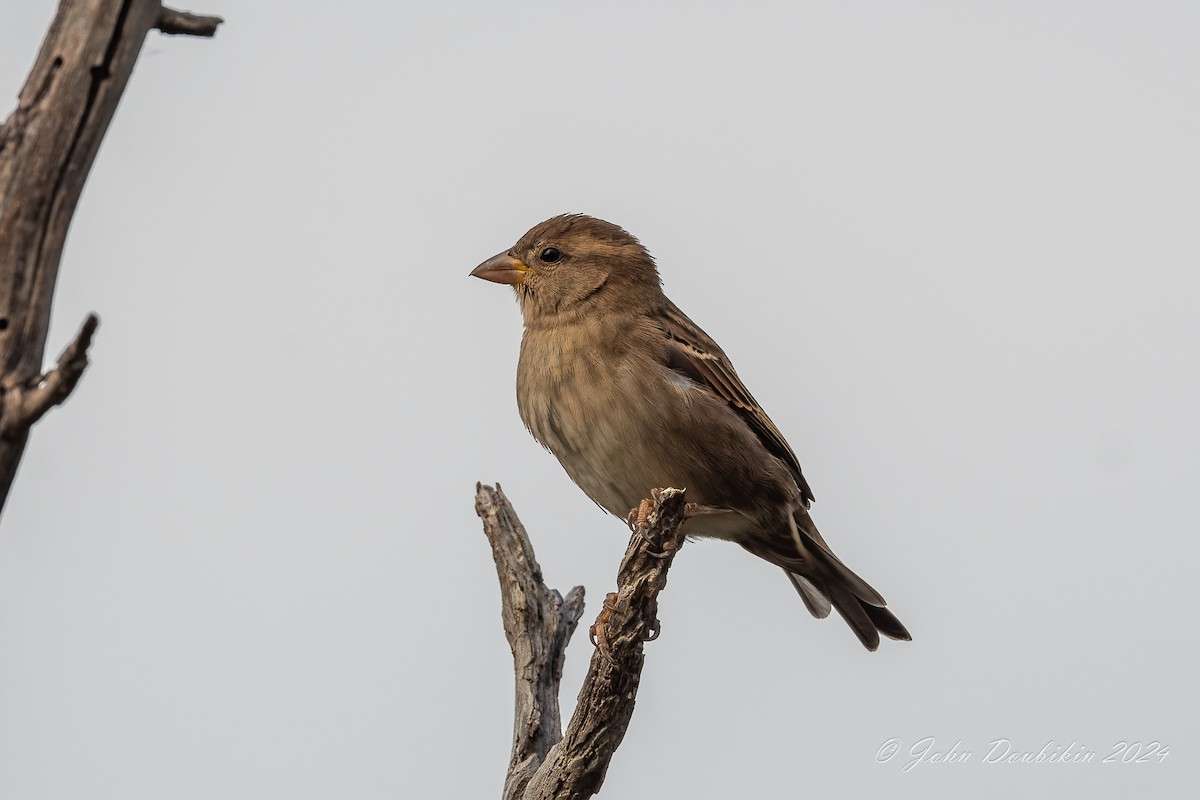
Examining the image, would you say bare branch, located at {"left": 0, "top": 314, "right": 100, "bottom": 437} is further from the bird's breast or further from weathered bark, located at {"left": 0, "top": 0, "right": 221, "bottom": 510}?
the bird's breast

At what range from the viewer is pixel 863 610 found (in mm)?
7445

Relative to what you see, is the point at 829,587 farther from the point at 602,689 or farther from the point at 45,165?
the point at 45,165

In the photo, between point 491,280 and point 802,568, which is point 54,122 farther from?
point 802,568

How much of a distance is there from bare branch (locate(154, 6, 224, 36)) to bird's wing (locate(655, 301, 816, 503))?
3.00 m

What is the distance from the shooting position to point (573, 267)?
723 centimetres

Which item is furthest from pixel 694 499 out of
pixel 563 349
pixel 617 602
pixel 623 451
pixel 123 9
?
pixel 123 9

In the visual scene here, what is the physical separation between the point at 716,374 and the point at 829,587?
1.46 meters

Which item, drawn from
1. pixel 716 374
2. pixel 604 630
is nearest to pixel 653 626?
pixel 604 630

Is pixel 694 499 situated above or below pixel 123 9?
below

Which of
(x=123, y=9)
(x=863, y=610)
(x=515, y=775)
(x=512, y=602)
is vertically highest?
(x=123, y=9)

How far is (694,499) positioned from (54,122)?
3.54m

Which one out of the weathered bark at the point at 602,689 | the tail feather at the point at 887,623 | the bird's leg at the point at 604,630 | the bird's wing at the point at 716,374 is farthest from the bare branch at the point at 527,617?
the tail feather at the point at 887,623

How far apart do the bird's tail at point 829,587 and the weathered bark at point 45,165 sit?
4.10 meters

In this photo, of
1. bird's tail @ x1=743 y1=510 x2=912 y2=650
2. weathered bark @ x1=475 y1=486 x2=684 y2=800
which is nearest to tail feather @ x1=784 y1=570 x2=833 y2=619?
bird's tail @ x1=743 y1=510 x2=912 y2=650
